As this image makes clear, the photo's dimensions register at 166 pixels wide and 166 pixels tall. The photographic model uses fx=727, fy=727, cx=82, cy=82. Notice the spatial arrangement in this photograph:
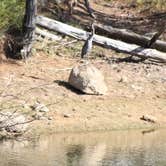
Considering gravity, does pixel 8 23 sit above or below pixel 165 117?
above

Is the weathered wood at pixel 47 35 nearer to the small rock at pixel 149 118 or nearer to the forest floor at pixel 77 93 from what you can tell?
the forest floor at pixel 77 93

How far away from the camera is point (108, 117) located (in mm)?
14578

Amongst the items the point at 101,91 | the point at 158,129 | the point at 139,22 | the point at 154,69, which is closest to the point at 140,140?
the point at 158,129

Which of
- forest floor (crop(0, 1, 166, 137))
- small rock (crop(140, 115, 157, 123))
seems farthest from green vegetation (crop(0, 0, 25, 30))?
small rock (crop(140, 115, 157, 123))

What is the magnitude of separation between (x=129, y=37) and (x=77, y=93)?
152 inches

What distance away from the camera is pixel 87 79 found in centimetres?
1466

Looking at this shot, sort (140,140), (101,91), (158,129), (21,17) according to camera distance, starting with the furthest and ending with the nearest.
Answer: (21,17)
(101,91)
(158,129)
(140,140)

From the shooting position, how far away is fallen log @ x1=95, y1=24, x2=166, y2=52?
18156 millimetres

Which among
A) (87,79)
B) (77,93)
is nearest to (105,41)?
(77,93)

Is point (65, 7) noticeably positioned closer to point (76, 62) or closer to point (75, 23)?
point (75, 23)

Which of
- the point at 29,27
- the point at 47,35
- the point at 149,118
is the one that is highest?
the point at 29,27

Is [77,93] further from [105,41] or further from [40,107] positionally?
[105,41]

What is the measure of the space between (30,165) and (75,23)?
937 cm

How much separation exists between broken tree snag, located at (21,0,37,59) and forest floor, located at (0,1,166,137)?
284 mm
